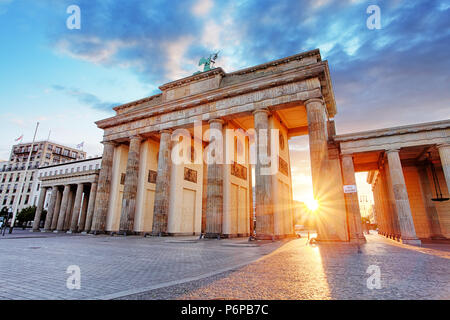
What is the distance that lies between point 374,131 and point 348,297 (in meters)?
17.3

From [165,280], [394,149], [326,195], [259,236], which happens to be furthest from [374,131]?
[165,280]

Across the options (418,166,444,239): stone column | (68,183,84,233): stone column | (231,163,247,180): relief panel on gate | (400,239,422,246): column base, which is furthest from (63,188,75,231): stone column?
(418,166,444,239): stone column

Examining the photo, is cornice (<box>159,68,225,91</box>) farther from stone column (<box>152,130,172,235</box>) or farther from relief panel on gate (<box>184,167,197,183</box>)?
relief panel on gate (<box>184,167,197,183</box>)

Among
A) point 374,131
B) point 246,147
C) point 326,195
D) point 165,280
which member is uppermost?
point 246,147

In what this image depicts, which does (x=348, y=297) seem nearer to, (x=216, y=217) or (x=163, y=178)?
(x=216, y=217)

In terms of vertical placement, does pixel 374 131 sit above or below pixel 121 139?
below

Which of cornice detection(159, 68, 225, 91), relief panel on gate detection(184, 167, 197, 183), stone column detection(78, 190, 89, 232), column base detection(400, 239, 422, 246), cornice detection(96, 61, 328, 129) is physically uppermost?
cornice detection(159, 68, 225, 91)

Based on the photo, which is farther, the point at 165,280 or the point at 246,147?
the point at 246,147

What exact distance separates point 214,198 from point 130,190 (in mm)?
10440

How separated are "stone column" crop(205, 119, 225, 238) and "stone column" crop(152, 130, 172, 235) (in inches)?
202

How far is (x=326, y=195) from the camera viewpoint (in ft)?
55.2

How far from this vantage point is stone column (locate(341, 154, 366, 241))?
17.9 meters
